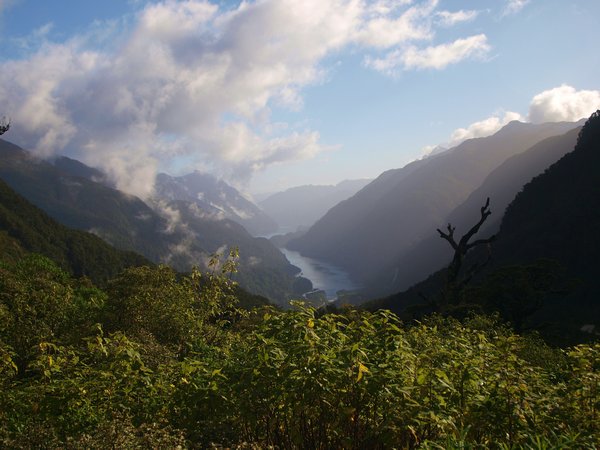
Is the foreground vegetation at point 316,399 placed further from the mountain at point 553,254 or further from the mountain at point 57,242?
the mountain at point 57,242

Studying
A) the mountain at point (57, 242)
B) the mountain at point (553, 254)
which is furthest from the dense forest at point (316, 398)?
the mountain at point (57, 242)

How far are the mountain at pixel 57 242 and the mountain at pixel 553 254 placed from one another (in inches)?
5172

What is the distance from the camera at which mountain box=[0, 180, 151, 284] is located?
534 feet

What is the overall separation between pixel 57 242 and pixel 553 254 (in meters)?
195

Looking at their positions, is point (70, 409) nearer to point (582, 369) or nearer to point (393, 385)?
point (393, 385)

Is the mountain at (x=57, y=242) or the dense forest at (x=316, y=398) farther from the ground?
the mountain at (x=57, y=242)

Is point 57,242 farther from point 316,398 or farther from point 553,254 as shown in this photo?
point 316,398

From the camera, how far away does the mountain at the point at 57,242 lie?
163 meters

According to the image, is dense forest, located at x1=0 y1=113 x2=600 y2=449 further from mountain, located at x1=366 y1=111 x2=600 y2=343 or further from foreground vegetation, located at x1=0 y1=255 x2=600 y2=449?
mountain, located at x1=366 y1=111 x2=600 y2=343

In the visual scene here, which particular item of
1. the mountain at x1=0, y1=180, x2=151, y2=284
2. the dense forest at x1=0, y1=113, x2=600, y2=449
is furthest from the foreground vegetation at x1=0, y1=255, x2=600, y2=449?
the mountain at x1=0, y1=180, x2=151, y2=284

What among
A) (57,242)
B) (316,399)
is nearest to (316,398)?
(316,399)

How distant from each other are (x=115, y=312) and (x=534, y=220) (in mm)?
122177

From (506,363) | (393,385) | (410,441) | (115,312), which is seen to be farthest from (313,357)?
(115,312)

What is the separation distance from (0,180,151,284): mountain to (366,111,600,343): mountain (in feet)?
431
